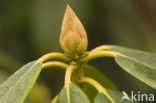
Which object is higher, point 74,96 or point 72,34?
point 72,34

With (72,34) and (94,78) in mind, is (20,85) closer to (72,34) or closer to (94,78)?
(72,34)

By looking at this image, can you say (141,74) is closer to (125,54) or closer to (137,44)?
(125,54)

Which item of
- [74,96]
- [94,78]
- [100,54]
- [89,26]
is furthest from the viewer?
[89,26]

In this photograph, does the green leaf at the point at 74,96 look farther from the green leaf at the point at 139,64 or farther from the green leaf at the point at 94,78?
the green leaf at the point at 94,78

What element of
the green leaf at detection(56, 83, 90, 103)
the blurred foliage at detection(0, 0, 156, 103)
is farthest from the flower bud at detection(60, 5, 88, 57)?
the blurred foliage at detection(0, 0, 156, 103)

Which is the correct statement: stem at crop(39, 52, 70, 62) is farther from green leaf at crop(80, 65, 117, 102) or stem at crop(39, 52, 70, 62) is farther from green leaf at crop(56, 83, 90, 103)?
green leaf at crop(80, 65, 117, 102)

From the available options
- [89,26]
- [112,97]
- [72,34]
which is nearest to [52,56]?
[72,34]
